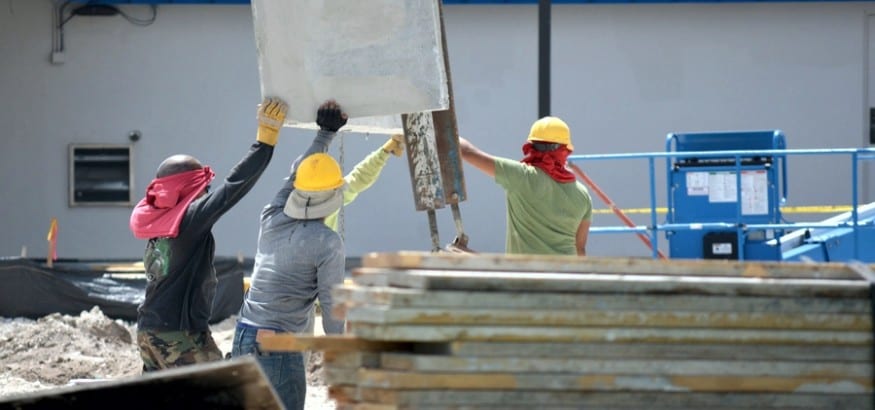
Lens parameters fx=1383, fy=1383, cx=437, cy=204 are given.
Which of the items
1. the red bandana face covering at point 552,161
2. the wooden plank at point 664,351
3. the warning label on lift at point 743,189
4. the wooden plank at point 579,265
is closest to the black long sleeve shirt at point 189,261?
the red bandana face covering at point 552,161

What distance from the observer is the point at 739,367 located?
3.84 m

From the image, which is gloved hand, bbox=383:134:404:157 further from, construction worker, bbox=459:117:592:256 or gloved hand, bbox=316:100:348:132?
gloved hand, bbox=316:100:348:132

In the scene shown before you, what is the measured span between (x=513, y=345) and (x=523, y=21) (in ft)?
41.6

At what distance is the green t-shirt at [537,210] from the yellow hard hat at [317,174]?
3.64ft

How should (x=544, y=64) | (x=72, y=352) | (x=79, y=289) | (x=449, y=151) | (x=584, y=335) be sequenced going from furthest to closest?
(x=79, y=289)
(x=544, y=64)
(x=72, y=352)
(x=449, y=151)
(x=584, y=335)

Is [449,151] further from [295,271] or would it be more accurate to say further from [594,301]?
[594,301]

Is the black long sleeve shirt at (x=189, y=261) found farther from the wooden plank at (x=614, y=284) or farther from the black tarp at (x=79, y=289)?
the black tarp at (x=79, y=289)

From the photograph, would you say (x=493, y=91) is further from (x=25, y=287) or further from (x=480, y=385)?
(x=480, y=385)

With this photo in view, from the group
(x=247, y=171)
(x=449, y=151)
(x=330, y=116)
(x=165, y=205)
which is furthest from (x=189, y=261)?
(x=449, y=151)

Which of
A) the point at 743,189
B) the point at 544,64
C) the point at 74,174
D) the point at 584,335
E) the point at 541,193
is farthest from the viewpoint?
the point at 74,174

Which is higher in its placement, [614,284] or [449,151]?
[449,151]

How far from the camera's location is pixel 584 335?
378 cm

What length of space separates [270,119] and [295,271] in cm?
80

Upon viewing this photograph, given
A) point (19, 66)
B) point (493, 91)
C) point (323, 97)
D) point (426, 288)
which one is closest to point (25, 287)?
point (19, 66)
